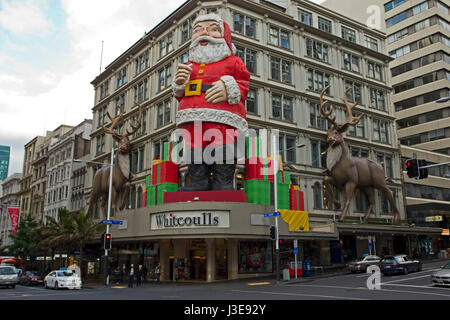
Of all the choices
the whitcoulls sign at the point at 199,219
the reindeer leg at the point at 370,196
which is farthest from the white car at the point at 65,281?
the reindeer leg at the point at 370,196

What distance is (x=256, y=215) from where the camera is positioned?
88.8 ft

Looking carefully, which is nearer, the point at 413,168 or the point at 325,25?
the point at 413,168

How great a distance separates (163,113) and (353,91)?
20.7 meters

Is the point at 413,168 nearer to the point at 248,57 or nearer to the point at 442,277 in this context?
the point at 442,277

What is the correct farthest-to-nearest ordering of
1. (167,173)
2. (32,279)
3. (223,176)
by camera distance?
(32,279) < (167,173) < (223,176)

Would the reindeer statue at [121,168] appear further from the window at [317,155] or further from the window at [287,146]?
the window at [317,155]

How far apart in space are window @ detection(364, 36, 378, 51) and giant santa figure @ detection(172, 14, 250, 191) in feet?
89.0

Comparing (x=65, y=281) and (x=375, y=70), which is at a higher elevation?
(x=375, y=70)

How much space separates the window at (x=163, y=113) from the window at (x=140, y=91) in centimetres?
371

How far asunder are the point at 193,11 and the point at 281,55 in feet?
30.0

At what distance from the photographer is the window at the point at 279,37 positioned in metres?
39.1

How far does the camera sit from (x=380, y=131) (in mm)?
45500

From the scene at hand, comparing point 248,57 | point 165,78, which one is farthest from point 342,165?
point 165,78

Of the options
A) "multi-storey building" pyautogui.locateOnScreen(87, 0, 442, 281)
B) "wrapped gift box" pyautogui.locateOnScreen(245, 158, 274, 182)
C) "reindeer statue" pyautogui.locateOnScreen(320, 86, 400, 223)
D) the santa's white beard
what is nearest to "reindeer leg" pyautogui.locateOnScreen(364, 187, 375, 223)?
"reindeer statue" pyautogui.locateOnScreen(320, 86, 400, 223)
